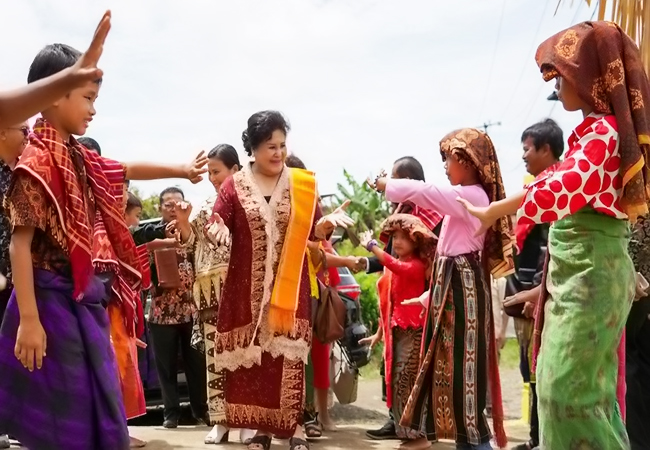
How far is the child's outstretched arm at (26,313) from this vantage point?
2953mm

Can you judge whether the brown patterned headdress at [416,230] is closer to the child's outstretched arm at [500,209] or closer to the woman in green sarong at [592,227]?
the child's outstretched arm at [500,209]

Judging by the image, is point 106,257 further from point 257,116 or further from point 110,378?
point 257,116

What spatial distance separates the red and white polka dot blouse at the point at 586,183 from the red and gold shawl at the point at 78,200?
1.72 metres

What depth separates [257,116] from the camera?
5254 mm

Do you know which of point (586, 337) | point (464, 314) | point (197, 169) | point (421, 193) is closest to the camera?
point (586, 337)

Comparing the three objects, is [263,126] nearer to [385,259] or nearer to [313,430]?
[385,259]

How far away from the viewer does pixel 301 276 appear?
17.0ft

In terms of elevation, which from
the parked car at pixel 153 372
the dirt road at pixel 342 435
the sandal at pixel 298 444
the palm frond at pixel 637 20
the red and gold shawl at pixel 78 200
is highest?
the palm frond at pixel 637 20

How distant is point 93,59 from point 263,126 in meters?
2.84

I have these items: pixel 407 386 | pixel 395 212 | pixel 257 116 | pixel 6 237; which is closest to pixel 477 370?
pixel 407 386

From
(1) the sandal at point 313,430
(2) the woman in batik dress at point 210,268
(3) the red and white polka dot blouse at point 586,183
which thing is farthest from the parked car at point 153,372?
(3) the red and white polka dot blouse at point 586,183

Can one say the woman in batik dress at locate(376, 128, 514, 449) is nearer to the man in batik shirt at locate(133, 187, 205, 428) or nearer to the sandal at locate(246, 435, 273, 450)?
the sandal at locate(246, 435, 273, 450)

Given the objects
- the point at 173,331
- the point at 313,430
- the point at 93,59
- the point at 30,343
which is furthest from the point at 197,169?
the point at 173,331

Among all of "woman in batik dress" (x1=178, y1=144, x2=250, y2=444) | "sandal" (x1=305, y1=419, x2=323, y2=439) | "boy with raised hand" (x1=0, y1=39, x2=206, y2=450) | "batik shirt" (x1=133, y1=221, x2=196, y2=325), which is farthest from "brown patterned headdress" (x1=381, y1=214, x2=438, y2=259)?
"boy with raised hand" (x1=0, y1=39, x2=206, y2=450)
